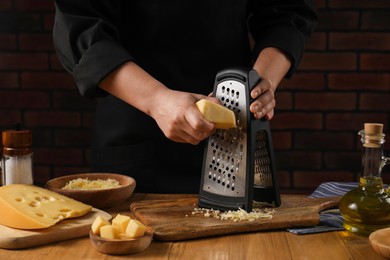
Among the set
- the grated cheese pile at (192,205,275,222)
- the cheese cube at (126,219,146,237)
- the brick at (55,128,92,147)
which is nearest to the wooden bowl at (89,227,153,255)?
the cheese cube at (126,219,146,237)

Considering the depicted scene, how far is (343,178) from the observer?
3.00 metres

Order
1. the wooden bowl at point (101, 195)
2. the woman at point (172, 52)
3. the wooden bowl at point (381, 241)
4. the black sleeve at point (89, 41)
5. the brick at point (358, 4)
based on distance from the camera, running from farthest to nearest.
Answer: the brick at point (358, 4)
the woman at point (172, 52)
the black sleeve at point (89, 41)
the wooden bowl at point (101, 195)
the wooden bowl at point (381, 241)

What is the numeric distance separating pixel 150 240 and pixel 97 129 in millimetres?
825

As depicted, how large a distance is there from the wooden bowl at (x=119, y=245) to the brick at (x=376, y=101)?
77.2 inches

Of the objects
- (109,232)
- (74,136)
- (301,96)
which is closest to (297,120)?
(301,96)

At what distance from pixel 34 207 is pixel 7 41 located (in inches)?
70.6

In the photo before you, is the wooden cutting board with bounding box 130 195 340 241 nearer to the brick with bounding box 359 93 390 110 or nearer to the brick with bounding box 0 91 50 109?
the brick with bounding box 359 93 390 110

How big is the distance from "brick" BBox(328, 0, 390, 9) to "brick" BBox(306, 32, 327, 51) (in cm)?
14

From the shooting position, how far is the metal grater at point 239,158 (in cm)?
147

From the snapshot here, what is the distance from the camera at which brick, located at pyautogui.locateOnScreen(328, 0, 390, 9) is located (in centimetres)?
287

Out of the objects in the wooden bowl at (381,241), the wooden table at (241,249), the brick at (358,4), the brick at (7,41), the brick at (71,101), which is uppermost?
the brick at (358,4)

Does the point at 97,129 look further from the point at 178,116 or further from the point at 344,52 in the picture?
the point at 344,52

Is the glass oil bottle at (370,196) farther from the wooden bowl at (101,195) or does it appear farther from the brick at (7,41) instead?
the brick at (7,41)

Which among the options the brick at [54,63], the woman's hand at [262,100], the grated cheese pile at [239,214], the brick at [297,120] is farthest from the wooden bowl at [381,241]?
the brick at [54,63]
